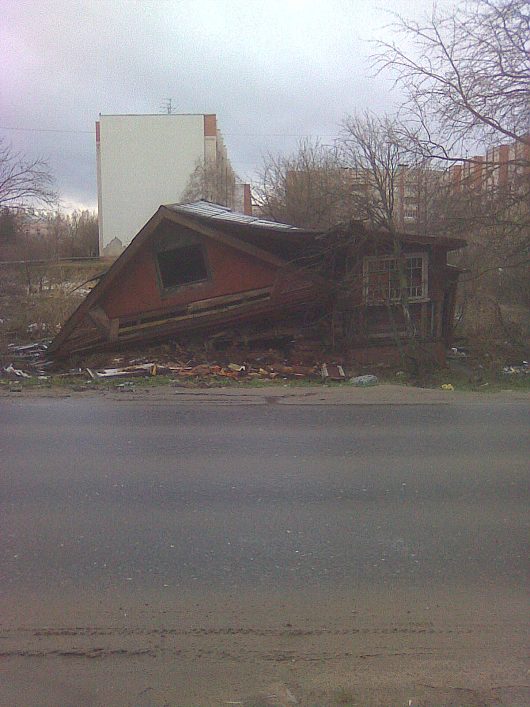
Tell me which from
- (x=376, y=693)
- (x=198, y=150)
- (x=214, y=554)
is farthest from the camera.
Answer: (x=198, y=150)

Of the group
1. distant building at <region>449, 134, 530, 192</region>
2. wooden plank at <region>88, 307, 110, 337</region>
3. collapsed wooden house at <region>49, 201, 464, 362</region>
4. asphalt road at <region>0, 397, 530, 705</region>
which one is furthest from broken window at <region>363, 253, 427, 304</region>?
asphalt road at <region>0, 397, 530, 705</region>

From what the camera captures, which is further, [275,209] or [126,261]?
[275,209]

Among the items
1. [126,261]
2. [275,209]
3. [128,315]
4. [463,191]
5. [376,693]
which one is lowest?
[376,693]

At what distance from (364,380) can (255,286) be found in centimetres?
391

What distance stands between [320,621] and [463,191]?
1341 centimetres

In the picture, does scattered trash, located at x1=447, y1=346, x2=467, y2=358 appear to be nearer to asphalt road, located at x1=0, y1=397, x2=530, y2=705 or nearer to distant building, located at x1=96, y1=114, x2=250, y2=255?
asphalt road, located at x1=0, y1=397, x2=530, y2=705

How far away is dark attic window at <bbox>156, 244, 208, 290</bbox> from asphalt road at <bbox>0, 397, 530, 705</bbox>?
8980 millimetres

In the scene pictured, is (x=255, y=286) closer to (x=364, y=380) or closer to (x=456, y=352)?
(x=364, y=380)

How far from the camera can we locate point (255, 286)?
614 inches

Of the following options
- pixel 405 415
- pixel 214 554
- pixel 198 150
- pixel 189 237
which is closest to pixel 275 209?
pixel 189 237

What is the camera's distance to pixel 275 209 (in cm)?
3122

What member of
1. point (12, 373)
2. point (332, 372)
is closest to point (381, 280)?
point (332, 372)

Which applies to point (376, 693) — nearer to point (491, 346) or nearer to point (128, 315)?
point (128, 315)

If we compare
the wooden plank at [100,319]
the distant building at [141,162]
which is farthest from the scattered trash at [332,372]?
the distant building at [141,162]
